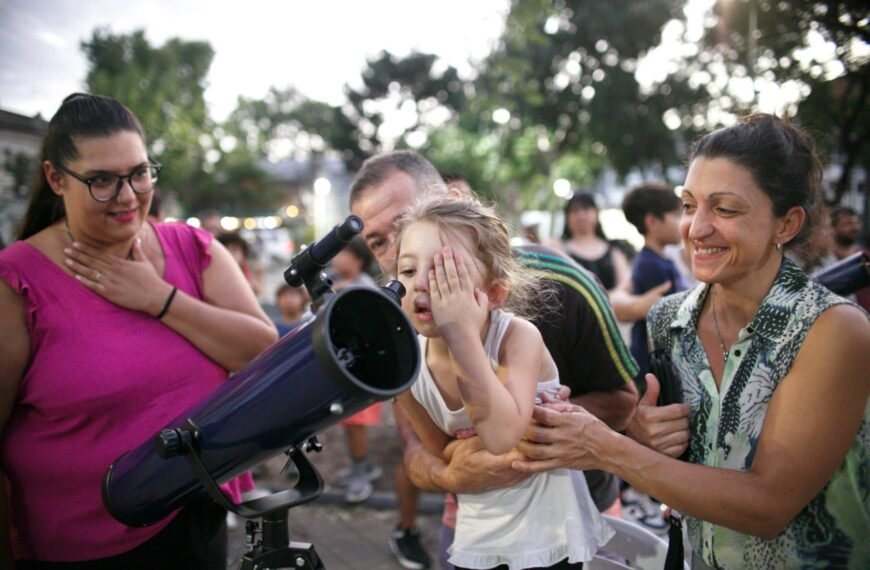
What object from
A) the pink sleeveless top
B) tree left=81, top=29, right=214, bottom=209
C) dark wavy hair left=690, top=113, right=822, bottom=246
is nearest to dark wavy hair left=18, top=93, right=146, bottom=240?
the pink sleeveless top

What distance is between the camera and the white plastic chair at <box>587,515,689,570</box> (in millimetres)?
1961

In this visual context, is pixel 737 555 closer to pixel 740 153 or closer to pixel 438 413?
pixel 438 413

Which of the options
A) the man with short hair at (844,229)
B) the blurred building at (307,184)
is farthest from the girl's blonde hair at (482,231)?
the blurred building at (307,184)

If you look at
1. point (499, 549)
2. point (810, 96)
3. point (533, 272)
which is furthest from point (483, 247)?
point (810, 96)

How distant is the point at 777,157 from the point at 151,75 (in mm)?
4400

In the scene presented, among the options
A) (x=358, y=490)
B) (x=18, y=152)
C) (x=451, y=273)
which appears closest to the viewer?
(x=451, y=273)

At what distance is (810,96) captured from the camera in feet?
12.8

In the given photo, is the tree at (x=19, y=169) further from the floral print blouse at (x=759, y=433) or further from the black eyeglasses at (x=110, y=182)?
the floral print blouse at (x=759, y=433)

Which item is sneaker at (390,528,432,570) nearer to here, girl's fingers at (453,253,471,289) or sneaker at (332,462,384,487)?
sneaker at (332,462,384,487)

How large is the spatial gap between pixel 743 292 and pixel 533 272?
557 millimetres

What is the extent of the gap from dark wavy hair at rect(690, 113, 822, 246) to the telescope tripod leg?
4.16 feet

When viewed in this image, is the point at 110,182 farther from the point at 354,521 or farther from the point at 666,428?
the point at 354,521

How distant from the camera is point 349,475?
16.6 ft

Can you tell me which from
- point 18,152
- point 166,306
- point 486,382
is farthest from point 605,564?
point 18,152
